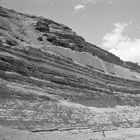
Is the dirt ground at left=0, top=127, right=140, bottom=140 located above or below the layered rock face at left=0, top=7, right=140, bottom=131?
below

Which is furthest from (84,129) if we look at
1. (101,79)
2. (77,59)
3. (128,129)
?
(77,59)

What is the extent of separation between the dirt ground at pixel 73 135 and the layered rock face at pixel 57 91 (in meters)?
0.98

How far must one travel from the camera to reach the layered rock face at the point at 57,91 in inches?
977

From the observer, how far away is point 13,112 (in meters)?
23.5

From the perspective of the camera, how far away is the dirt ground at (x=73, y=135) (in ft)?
58.8

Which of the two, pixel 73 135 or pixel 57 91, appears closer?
pixel 73 135

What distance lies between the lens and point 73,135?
24047mm

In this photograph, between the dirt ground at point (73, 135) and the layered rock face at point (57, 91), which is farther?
the layered rock face at point (57, 91)

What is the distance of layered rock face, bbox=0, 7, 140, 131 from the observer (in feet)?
81.4

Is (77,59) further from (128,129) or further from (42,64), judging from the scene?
(128,129)

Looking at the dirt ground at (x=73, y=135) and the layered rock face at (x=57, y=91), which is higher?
the layered rock face at (x=57, y=91)

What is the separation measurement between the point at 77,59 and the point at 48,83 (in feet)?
46.9

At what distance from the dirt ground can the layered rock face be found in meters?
0.98

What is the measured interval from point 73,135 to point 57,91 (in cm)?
738
